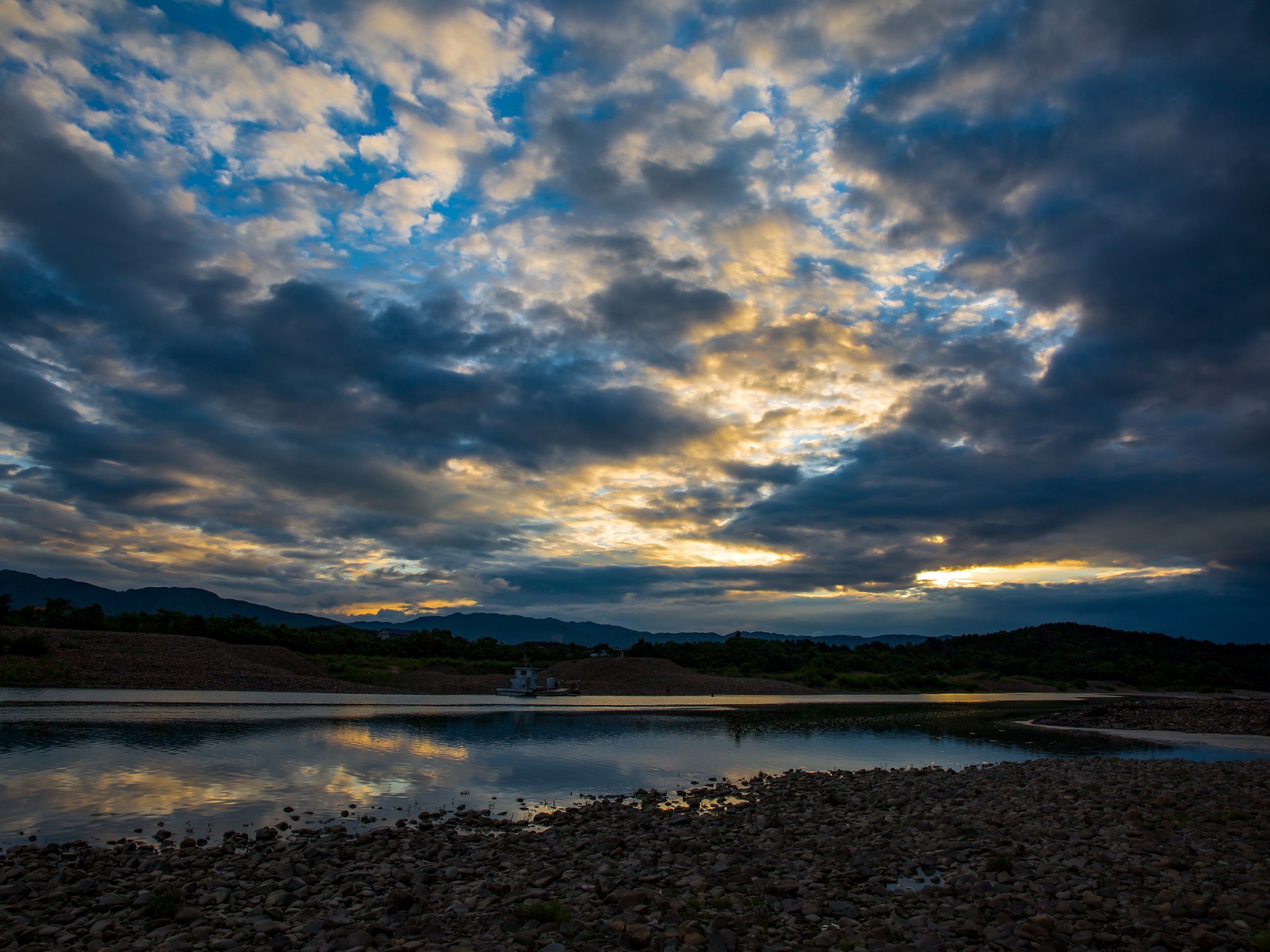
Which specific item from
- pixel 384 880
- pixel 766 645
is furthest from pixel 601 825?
pixel 766 645

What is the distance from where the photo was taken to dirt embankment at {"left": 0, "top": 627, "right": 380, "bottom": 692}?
63.1 metres

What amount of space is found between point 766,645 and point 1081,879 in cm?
14978

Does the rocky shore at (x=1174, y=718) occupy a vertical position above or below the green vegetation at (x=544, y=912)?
below

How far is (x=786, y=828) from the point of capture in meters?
18.3

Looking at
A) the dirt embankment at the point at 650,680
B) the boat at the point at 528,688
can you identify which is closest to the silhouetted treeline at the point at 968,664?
the dirt embankment at the point at 650,680

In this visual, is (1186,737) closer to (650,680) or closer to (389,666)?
(650,680)

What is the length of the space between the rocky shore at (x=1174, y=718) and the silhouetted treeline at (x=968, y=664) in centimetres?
5057

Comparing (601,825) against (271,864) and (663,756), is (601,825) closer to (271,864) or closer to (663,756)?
(271,864)

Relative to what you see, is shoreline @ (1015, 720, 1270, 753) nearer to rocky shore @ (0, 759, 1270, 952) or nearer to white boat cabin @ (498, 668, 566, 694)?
rocky shore @ (0, 759, 1270, 952)

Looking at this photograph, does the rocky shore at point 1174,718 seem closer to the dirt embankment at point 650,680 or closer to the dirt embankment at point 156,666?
the dirt embankment at point 650,680

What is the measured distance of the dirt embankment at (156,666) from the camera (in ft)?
207

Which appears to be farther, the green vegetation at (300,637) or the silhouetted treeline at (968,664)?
the silhouetted treeline at (968,664)

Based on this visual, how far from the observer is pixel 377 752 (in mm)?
32562

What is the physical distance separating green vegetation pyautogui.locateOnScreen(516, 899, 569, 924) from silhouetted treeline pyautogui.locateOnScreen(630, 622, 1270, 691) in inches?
4469
